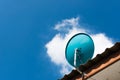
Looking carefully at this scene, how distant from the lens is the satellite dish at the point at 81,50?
17.5m

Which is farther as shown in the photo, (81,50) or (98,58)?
(81,50)

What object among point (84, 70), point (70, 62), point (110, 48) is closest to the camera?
point (110, 48)

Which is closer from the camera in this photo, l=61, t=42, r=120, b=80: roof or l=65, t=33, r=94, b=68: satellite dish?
l=61, t=42, r=120, b=80: roof

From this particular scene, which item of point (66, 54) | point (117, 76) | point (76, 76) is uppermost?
point (66, 54)

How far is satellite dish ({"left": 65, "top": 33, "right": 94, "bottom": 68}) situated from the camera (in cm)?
1745

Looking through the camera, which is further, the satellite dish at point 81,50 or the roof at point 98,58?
the satellite dish at point 81,50

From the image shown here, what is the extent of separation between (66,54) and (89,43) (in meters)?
1.35

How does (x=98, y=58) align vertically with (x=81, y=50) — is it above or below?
below

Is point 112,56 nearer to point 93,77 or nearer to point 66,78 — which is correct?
point 93,77

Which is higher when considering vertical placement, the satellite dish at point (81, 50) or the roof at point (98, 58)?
the satellite dish at point (81, 50)

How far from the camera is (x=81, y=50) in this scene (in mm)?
17562

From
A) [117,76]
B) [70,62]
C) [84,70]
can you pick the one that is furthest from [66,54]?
[117,76]

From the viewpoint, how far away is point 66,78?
693 inches

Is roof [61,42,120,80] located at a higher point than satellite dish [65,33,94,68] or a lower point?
lower
